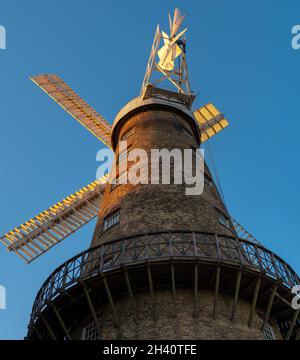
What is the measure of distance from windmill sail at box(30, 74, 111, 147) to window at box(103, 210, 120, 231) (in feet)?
41.5

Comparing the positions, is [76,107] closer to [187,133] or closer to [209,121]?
[209,121]

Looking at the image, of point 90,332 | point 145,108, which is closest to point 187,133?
point 145,108

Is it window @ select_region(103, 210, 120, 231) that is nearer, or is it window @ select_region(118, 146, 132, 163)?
window @ select_region(103, 210, 120, 231)

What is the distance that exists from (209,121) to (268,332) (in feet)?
63.7

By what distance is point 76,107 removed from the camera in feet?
114

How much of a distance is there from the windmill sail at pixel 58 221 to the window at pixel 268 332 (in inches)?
486

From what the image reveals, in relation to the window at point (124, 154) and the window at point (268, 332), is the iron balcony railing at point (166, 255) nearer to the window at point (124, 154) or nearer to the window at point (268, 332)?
the window at point (268, 332)

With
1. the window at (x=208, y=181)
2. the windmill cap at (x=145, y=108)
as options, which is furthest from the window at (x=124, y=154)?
the window at (x=208, y=181)

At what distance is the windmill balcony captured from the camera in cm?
1611

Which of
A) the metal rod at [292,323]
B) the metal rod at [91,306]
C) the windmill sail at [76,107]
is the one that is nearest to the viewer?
the metal rod at [91,306]

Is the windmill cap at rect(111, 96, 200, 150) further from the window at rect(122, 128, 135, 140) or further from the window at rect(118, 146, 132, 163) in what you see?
the window at rect(118, 146, 132, 163)

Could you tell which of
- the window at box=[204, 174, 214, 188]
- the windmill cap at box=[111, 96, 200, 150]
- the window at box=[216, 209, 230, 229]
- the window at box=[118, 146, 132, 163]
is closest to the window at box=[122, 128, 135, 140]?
the windmill cap at box=[111, 96, 200, 150]

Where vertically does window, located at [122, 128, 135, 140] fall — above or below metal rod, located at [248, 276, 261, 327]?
above

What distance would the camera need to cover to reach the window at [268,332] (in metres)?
17.1
